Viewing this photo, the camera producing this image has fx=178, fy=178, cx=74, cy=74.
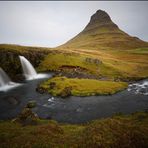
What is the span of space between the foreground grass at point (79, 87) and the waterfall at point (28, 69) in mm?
19841

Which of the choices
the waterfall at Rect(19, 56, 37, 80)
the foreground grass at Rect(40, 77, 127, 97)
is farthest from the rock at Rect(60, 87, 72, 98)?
the waterfall at Rect(19, 56, 37, 80)

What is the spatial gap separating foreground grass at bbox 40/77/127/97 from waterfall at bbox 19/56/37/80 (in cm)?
1984

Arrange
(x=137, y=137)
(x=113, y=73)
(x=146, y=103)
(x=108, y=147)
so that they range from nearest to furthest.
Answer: (x=108, y=147) → (x=137, y=137) → (x=146, y=103) → (x=113, y=73)

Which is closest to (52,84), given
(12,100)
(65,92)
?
(65,92)

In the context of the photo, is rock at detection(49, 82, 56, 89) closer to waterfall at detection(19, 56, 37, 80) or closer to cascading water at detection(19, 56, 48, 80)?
cascading water at detection(19, 56, 48, 80)

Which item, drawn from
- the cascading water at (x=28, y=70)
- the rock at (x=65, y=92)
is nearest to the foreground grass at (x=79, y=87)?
the rock at (x=65, y=92)

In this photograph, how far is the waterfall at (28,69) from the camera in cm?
7482

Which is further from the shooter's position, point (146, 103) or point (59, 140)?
point (146, 103)

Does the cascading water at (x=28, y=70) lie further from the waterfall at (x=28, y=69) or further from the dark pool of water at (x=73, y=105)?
the dark pool of water at (x=73, y=105)

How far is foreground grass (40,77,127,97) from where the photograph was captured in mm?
49062

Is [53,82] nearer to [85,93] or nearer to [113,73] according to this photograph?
[85,93]

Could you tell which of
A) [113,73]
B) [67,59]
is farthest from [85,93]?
[67,59]

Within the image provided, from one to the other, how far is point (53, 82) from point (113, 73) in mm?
34032

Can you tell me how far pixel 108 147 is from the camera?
58.8 ft
